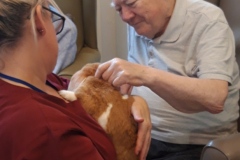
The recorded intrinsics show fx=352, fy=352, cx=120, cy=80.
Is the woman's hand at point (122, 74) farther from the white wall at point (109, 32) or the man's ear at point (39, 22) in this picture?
the white wall at point (109, 32)

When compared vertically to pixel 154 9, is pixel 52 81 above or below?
below

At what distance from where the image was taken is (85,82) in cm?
101

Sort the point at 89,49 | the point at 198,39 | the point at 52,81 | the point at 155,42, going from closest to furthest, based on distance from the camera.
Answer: the point at 52,81 → the point at 198,39 → the point at 155,42 → the point at 89,49

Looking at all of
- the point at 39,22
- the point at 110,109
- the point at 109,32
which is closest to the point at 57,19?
the point at 39,22

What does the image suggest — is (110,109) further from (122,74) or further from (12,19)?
(12,19)

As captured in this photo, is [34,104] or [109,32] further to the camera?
[109,32]

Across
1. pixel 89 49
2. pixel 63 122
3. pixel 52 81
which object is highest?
pixel 63 122

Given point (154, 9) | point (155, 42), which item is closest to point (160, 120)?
point (155, 42)

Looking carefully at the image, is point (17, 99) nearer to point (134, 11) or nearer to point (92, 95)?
point (92, 95)

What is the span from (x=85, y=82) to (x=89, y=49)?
49.7 inches

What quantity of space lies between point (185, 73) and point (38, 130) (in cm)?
68

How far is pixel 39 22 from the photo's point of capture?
0.85m

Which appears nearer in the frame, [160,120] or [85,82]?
[85,82]

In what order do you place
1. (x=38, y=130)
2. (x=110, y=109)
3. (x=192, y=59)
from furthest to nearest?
(x=192, y=59)
(x=110, y=109)
(x=38, y=130)
